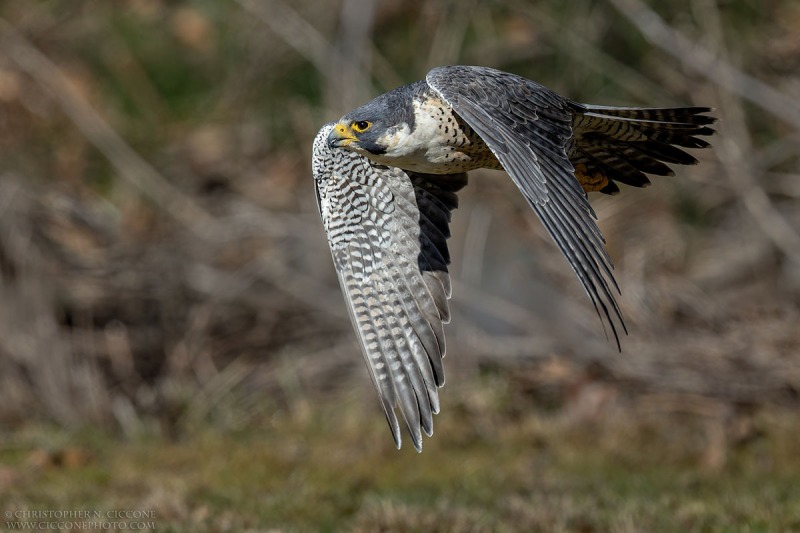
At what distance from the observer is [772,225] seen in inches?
301

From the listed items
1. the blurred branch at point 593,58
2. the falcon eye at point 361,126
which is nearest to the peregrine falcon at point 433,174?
the falcon eye at point 361,126

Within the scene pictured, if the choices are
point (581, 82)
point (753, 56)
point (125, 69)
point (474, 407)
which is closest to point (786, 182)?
point (753, 56)

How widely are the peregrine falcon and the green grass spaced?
0.61m

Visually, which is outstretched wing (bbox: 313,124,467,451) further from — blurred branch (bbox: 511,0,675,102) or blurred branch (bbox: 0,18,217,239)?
blurred branch (bbox: 511,0,675,102)

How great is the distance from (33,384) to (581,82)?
4.97m

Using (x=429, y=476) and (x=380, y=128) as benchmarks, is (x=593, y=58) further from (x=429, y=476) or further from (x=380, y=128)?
(x=380, y=128)

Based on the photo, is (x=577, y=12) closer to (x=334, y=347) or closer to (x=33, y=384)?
(x=334, y=347)

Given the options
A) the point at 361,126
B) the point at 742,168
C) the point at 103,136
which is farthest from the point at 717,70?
the point at 103,136

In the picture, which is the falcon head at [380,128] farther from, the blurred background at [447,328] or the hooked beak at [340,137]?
the blurred background at [447,328]

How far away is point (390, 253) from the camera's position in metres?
4.51

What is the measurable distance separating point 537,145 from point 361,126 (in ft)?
2.37

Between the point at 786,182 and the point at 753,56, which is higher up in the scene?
the point at 753,56

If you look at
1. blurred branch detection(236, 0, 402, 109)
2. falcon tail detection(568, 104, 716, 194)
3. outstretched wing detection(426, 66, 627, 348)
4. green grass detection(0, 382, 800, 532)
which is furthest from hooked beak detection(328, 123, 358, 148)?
blurred branch detection(236, 0, 402, 109)

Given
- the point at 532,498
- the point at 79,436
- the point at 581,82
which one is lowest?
the point at 79,436
